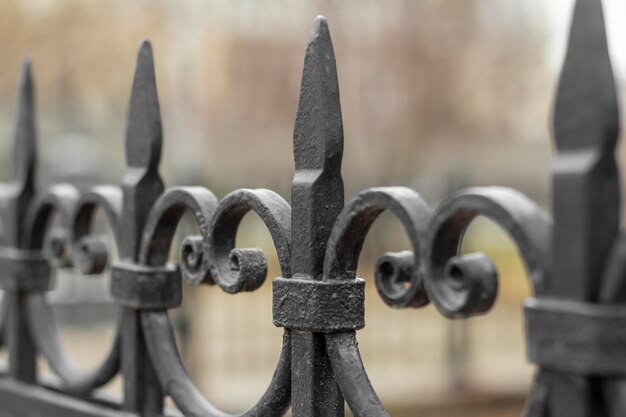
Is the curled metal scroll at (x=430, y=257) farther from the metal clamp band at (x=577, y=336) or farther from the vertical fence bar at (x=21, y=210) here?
the vertical fence bar at (x=21, y=210)

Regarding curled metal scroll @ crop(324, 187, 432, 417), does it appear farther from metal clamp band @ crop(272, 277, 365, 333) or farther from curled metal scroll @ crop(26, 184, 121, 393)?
curled metal scroll @ crop(26, 184, 121, 393)

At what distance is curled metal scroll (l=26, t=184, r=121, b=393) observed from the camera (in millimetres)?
1863

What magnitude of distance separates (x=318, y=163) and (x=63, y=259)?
37.8 inches

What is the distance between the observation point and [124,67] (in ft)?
41.8

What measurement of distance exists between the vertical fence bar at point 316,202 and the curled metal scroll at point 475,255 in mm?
240

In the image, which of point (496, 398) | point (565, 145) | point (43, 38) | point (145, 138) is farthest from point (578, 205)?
point (43, 38)

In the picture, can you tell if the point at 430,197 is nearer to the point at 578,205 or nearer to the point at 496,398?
the point at 496,398

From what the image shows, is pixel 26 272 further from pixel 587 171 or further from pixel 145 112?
pixel 587 171

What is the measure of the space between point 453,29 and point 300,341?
1159 cm

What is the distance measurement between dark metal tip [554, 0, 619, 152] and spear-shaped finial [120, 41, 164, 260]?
38.0 inches

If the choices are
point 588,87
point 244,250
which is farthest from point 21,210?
point 588,87

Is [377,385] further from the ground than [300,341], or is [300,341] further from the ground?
[300,341]

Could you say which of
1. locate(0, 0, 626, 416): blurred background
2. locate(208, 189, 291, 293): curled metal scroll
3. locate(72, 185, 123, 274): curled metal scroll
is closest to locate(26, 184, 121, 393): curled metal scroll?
locate(72, 185, 123, 274): curled metal scroll

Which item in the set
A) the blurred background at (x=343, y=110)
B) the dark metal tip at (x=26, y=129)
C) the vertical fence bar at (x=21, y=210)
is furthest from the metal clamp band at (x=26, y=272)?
the blurred background at (x=343, y=110)
